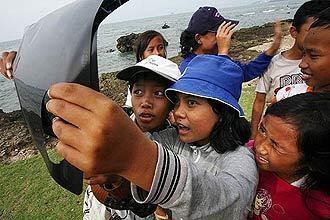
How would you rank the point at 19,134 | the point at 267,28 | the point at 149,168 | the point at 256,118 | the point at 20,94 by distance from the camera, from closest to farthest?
the point at 149,168 → the point at 20,94 → the point at 256,118 → the point at 19,134 → the point at 267,28

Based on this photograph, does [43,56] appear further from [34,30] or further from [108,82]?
[108,82]

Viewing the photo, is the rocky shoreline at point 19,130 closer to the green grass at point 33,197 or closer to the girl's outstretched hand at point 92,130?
the green grass at point 33,197

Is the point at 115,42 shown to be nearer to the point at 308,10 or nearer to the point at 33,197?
the point at 33,197

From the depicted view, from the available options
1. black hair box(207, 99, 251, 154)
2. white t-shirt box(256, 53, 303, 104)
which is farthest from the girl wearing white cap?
white t-shirt box(256, 53, 303, 104)

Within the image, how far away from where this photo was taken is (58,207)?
15.1ft

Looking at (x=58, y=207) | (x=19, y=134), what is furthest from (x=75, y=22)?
(x=19, y=134)

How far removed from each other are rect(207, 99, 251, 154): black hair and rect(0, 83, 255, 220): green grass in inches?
134

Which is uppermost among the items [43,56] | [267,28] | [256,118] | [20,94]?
[43,56]

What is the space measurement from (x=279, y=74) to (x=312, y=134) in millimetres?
1702

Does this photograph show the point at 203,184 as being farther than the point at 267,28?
No

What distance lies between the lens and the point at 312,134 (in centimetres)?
128

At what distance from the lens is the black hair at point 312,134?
1.28 metres

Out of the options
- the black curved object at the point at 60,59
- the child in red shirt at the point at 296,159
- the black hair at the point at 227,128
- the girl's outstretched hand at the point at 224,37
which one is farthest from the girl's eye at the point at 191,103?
the girl's outstretched hand at the point at 224,37

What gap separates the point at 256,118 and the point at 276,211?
6.80 ft
